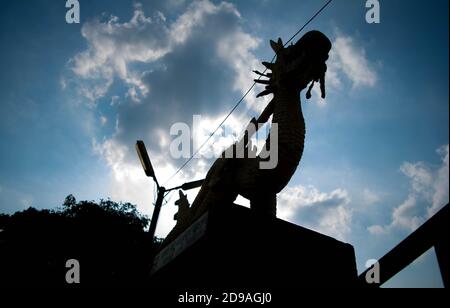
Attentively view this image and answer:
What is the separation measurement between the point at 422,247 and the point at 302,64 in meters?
1.90

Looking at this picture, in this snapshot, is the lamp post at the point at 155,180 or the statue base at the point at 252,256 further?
the lamp post at the point at 155,180

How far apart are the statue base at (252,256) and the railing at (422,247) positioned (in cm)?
41

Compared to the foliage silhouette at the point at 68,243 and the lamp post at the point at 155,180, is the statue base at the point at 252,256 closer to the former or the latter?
the lamp post at the point at 155,180

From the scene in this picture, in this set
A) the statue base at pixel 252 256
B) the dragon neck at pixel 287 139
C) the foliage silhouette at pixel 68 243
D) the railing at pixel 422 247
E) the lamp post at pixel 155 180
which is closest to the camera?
the railing at pixel 422 247

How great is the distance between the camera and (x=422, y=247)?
1.25 m

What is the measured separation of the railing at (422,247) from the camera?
1185 mm

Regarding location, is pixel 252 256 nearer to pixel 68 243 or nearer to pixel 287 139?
pixel 287 139

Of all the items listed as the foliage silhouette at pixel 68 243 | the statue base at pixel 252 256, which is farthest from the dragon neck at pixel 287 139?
the foliage silhouette at pixel 68 243

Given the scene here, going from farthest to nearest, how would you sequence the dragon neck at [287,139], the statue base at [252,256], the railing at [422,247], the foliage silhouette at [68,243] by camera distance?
the foliage silhouette at [68,243] < the dragon neck at [287,139] < the statue base at [252,256] < the railing at [422,247]

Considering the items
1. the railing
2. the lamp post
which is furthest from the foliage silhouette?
the railing

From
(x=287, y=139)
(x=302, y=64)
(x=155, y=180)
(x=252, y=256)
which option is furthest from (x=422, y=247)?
(x=155, y=180)
